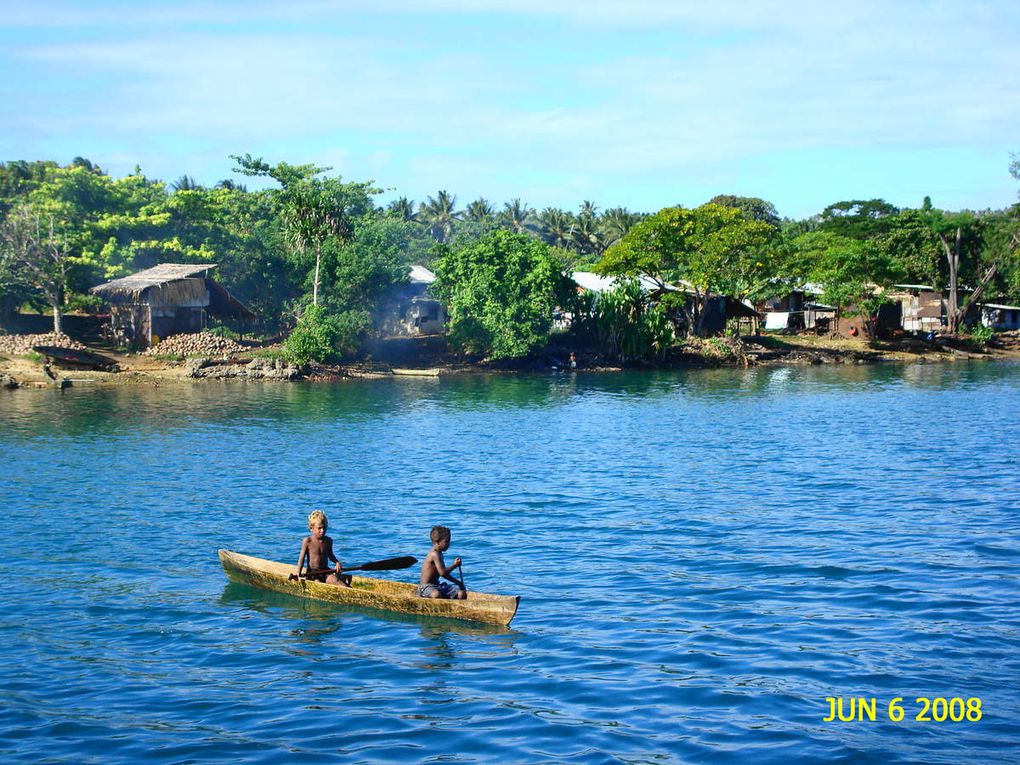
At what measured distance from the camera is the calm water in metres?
12.2

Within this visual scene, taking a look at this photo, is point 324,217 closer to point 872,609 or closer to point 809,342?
point 809,342

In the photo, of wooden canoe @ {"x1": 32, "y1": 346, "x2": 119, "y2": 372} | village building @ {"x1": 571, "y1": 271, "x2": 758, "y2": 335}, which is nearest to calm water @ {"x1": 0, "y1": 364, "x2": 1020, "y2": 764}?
wooden canoe @ {"x1": 32, "y1": 346, "x2": 119, "y2": 372}

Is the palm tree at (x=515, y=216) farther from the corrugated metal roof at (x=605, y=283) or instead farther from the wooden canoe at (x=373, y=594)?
the wooden canoe at (x=373, y=594)

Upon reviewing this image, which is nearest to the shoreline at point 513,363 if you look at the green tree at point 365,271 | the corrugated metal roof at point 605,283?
the green tree at point 365,271

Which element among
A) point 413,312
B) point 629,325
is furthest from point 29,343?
point 629,325

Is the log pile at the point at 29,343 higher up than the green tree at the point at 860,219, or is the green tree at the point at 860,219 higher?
the green tree at the point at 860,219

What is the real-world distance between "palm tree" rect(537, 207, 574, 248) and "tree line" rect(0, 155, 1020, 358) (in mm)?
35244

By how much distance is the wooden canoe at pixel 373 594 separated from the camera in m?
15.6

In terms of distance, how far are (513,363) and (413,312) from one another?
32.6 feet

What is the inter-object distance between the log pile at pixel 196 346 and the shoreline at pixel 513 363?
842mm

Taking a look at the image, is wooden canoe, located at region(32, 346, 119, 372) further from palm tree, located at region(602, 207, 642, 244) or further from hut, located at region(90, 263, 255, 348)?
palm tree, located at region(602, 207, 642, 244)

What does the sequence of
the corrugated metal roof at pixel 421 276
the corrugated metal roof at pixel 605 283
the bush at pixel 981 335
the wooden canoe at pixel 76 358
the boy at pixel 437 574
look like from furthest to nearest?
the bush at pixel 981 335 → the corrugated metal roof at pixel 605 283 → the corrugated metal roof at pixel 421 276 → the wooden canoe at pixel 76 358 → the boy at pixel 437 574

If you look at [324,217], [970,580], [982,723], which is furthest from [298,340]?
[982,723]
